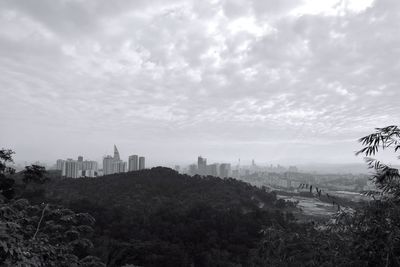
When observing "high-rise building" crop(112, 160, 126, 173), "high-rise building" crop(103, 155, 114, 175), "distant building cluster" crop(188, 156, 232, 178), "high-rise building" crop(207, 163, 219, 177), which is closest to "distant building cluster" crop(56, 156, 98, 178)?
"high-rise building" crop(103, 155, 114, 175)

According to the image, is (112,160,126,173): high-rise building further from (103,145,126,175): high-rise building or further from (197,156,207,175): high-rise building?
(197,156,207,175): high-rise building

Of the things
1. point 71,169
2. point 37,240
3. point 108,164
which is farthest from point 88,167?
point 37,240

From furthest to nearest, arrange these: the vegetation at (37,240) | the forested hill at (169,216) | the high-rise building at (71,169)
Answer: the high-rise building at (71,169), the forested hill at (169,216), the vegetation at (37,240)

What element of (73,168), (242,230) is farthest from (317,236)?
(73,168)

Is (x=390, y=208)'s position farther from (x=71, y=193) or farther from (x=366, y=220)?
(x=71, y=193)

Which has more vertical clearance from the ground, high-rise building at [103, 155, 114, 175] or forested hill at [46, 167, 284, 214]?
high-rise building at [103, 155, 114, 175]

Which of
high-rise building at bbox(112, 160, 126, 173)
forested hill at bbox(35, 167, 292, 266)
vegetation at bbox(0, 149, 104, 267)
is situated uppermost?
high-rise building at bbox(112, 160, 126, 173)

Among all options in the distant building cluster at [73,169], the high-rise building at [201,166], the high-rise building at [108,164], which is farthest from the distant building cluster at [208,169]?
the distant building cluster at [73,169]

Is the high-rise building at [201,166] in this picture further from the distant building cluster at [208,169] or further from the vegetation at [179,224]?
the vegetation at [179,224]

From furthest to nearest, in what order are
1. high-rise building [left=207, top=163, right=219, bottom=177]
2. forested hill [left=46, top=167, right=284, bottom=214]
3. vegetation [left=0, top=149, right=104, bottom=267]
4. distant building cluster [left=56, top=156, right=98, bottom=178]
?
1. high-rise building [left=207, top=163, right=219, bottom=177]
2. distant building cluster [left=56, top=156, right=98, bottom=178]
3. forested hill [left=46, top=167, right=284, bottom=214]
4. vegetation [left=0, top=149, right=104, bottom=267]
